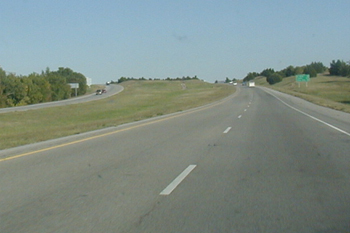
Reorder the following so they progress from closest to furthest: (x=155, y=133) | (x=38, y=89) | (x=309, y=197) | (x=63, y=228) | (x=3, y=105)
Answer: (x=63, y=228), (x=309, y=197), (x=155, y=133), (x=3, y=105), (x=38, y=89)

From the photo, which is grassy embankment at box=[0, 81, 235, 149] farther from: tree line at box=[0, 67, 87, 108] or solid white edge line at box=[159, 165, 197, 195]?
tree line at box=[0, 67, 87, 108]

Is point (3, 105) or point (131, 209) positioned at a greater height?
point (131, 209)

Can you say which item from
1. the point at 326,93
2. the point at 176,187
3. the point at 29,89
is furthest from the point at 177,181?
the point at 29,89

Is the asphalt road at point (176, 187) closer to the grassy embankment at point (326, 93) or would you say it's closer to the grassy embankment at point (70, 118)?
the grassy embankment at point (70, 118)

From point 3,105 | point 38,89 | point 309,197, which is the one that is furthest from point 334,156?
point 38,89

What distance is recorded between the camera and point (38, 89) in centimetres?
10850

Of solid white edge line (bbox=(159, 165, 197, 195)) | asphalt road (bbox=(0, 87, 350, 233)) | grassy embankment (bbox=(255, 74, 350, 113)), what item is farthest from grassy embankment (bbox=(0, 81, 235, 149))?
grassy embankment (bbox=(255, 74, 350, 113))

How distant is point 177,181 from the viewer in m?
8.95

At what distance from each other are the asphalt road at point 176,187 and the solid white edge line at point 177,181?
0.06 feet

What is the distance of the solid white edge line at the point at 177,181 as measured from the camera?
8.09 m

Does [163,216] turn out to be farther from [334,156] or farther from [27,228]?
[334,156]

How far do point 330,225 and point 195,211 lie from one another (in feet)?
6.16

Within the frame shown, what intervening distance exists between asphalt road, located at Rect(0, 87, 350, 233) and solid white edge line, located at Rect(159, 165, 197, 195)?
18 millimetres

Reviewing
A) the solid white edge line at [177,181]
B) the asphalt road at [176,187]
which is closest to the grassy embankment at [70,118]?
the asphalt road at [176,187]
